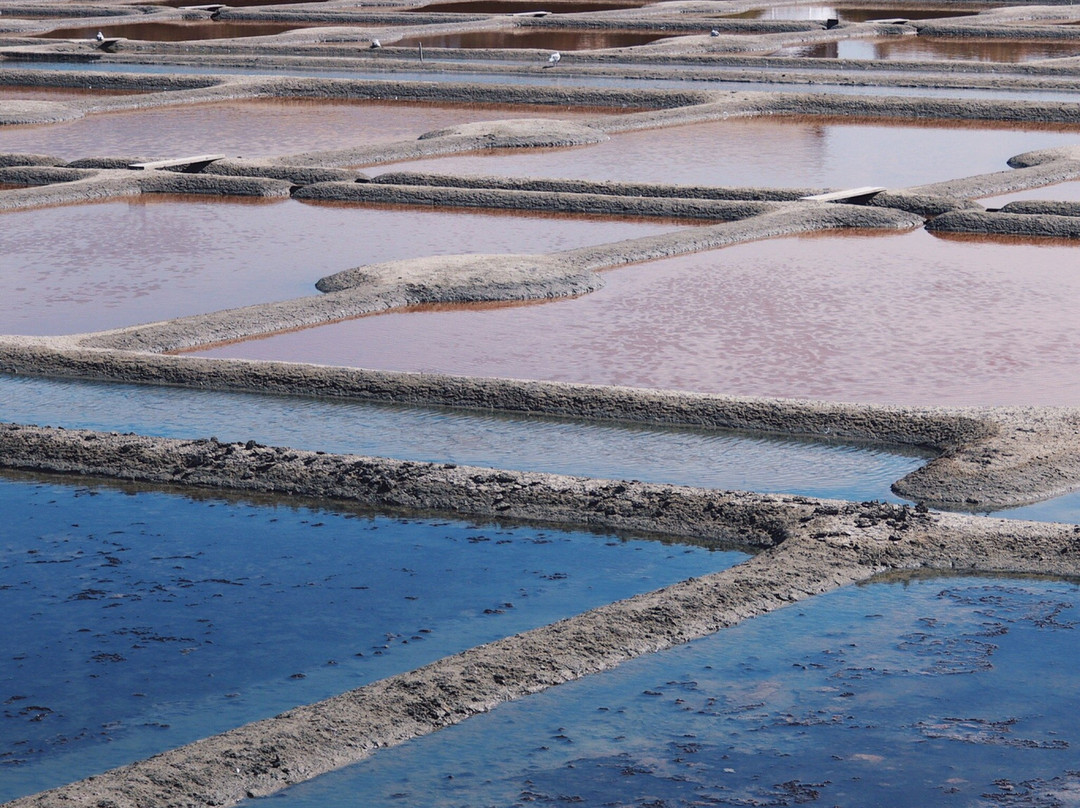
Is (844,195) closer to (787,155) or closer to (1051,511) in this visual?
(787,155)

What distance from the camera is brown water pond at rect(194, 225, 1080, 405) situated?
21.8 ft

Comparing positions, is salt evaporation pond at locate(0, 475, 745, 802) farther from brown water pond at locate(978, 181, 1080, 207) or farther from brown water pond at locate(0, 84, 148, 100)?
brown water pond at locate(0, 84, 148, 100)

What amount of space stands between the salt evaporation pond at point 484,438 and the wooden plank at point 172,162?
625 cm

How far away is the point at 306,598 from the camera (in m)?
4.32

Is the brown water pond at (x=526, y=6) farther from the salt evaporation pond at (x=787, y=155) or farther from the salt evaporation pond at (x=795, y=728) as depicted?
the salt evaporation pond at (x=795, y=728)

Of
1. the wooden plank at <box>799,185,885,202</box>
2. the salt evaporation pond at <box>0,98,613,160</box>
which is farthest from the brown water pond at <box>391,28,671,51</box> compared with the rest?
the wooden plank at <box>799,185,885,202</box>

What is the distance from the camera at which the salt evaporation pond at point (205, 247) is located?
8328 mm

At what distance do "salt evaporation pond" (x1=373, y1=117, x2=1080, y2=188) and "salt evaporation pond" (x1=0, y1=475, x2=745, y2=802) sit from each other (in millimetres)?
7339

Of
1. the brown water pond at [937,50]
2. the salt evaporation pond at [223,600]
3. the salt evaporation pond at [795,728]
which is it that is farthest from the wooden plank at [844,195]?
the brown water pond at [937,50]

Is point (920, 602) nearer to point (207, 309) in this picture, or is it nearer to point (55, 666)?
point (55, 666)

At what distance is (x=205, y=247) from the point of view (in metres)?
9.91

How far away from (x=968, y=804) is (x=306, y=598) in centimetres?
189

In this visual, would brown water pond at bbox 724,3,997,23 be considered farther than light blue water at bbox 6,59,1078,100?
Yes

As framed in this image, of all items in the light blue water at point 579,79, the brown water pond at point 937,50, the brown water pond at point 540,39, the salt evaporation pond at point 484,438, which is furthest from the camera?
the brown water pond at point 540,39
